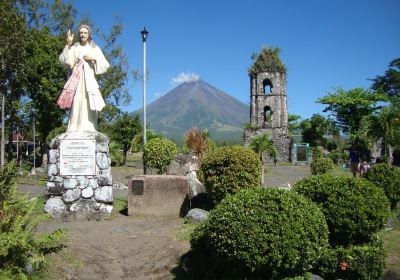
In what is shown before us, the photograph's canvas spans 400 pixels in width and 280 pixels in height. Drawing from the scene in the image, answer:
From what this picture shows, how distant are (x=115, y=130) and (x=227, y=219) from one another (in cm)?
3054

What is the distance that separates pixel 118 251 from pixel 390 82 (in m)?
49.8

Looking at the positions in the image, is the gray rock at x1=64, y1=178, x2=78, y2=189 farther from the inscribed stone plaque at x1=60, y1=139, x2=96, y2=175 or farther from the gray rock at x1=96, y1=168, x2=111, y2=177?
the gray rock at x1=96, y1=168, x2=111, y2=177

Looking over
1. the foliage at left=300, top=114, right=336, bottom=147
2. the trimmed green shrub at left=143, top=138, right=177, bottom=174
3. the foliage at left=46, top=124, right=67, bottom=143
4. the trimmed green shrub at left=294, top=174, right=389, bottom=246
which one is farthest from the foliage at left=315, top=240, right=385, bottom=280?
the foliage at left=300, top=114, right=336, bottom=147

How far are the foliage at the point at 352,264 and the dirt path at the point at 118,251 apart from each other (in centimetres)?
215

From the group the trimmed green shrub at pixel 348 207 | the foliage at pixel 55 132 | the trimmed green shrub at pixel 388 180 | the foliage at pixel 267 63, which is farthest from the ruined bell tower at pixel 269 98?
the trimmed green shrub at pixel 348 207

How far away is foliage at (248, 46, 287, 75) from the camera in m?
44.6

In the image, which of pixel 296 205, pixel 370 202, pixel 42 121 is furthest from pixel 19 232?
pixel 42 121

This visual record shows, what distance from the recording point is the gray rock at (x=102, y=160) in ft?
32.7

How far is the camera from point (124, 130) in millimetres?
34969

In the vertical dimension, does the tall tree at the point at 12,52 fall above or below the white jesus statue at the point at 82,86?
above

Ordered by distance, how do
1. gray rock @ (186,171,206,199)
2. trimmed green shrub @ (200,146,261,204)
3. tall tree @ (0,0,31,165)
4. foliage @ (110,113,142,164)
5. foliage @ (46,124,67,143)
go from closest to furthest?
1. trimmed green shrub @ (200,146,261,204)
2. gray rock @ (186,171,206,199)
3. tall tree @ (0,0,31,165)
4. foliage @ (46,124,67,143)
5. foliage @ (110,113,142,164)

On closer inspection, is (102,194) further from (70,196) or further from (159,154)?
(159,154)

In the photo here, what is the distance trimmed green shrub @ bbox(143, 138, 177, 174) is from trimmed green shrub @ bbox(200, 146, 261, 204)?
18.9ft

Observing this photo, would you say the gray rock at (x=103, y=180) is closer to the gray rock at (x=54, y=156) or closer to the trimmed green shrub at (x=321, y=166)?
the gray rock at (x=54, y=156)
